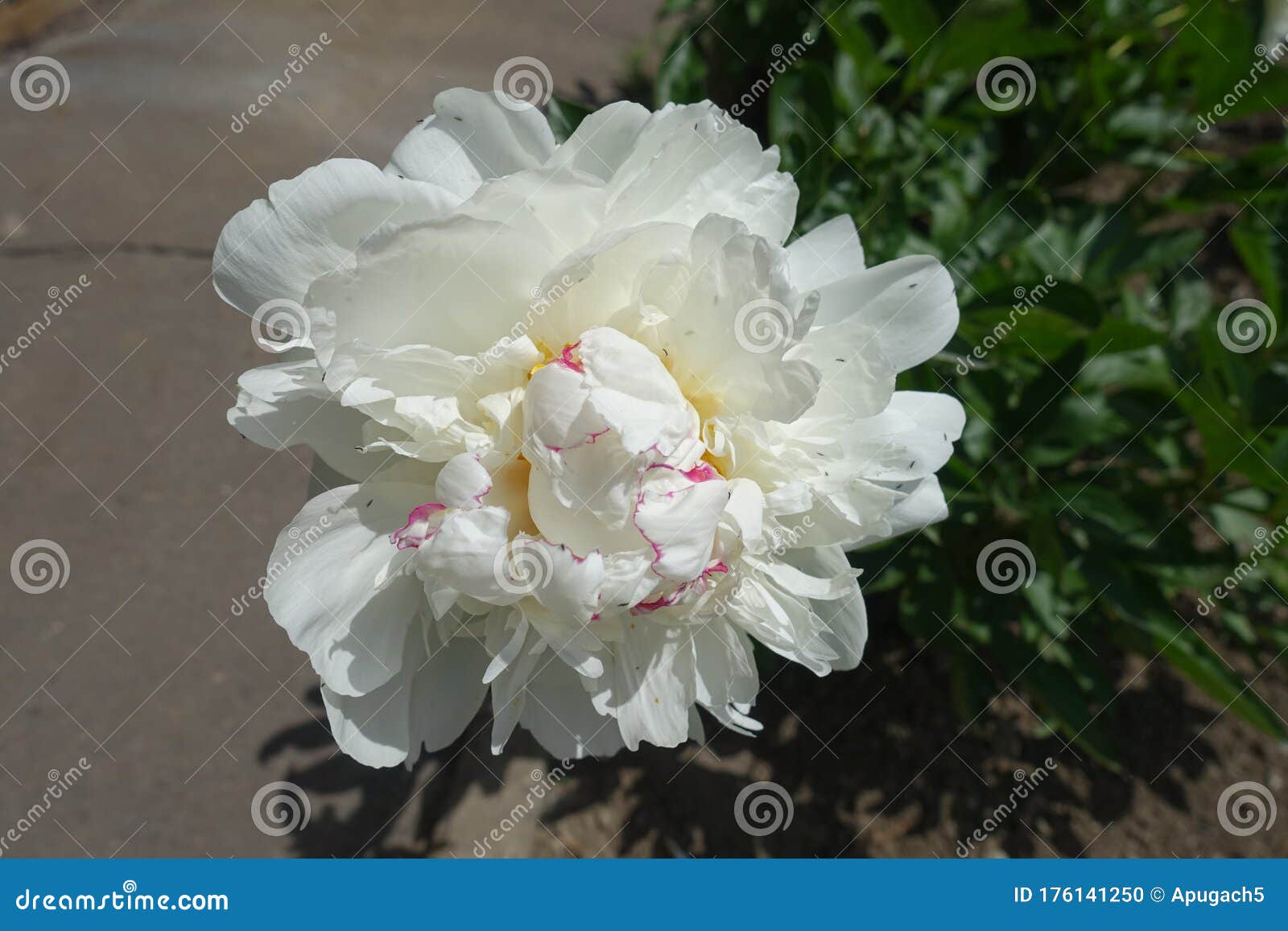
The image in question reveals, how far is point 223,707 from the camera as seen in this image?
199cm

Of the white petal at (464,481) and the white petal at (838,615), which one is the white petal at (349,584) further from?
the white petal at (838,615)

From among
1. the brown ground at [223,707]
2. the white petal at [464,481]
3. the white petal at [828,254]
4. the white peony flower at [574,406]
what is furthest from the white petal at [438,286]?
the brown ground at [223,707]

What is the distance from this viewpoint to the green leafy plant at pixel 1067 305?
1.29m

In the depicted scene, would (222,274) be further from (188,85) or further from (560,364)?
(188,85)

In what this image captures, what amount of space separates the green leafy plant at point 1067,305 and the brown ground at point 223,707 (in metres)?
0.55

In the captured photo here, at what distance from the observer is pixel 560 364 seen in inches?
30.6

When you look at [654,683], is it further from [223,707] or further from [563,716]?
[223,707]

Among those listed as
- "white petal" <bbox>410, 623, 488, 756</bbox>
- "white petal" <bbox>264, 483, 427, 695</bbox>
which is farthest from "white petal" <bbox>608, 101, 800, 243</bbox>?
→ "white petal" <bbox>410, 623, 488, 756</bbox>

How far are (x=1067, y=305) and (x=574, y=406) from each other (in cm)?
85

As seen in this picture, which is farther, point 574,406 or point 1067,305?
point 1067,305

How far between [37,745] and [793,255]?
196 centimetres

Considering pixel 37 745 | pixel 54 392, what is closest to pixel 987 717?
pixel 37 745

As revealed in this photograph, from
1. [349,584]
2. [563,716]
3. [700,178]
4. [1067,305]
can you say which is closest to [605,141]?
[700,178]

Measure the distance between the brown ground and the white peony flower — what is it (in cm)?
108
